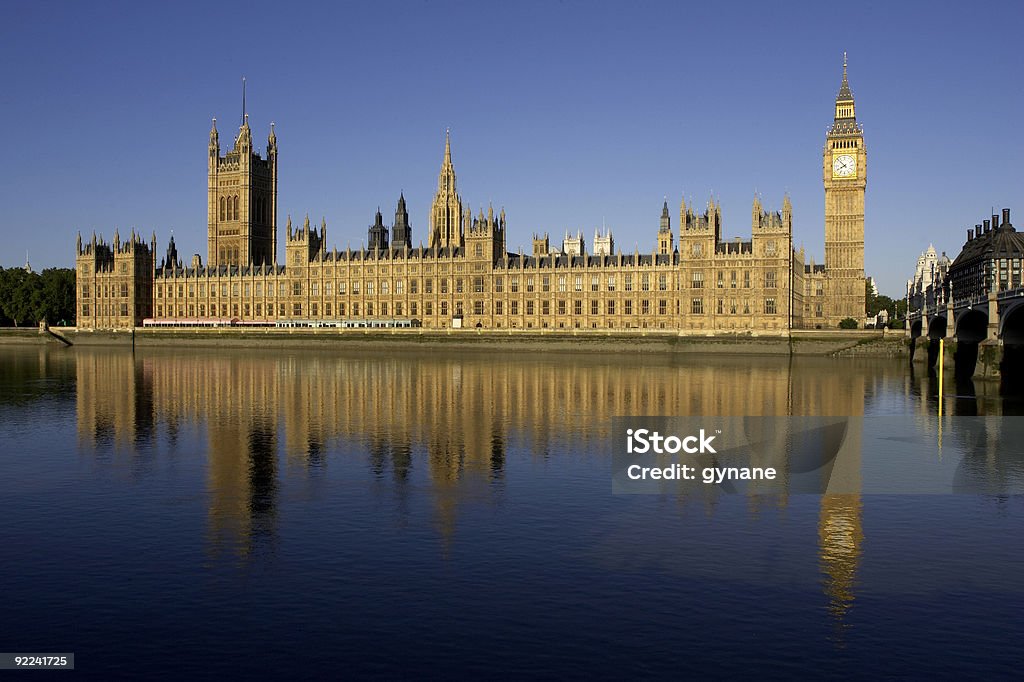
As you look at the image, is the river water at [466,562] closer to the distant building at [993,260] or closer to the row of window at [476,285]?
the row of window at [476,285]

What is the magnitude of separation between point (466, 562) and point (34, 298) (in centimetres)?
18618

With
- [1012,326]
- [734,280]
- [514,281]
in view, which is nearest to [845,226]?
[734,280]

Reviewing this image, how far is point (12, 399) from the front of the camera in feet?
200

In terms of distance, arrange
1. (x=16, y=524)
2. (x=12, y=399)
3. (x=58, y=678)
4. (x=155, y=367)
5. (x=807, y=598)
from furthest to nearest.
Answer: (x=155, y=367) < (x=12, y=399) < (x=16, y=524) < (x=807, y=598) < (x=58, y=678)

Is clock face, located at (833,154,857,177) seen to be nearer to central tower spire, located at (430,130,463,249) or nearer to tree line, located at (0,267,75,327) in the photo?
central tower spire, located at (430,130,463,249)

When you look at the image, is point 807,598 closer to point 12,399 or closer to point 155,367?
point 12,399

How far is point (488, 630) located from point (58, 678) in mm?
7502

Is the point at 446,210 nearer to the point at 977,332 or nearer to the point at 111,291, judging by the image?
the point at 111,291

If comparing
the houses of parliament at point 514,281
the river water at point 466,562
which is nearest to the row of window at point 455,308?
the houses of parliament at point 514,281

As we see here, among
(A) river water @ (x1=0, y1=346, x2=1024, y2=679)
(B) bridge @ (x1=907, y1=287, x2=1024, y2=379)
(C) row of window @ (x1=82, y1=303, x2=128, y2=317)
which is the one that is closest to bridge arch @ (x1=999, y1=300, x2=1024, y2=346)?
(B) bridge @ (x1=907, y1=287, x2=1024, y2=379)

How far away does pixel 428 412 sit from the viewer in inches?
2074

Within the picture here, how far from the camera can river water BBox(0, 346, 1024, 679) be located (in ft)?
56.7

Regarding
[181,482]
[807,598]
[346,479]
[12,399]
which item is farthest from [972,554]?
[12,399]

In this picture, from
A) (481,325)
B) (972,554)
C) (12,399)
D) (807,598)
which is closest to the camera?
(807,598)
